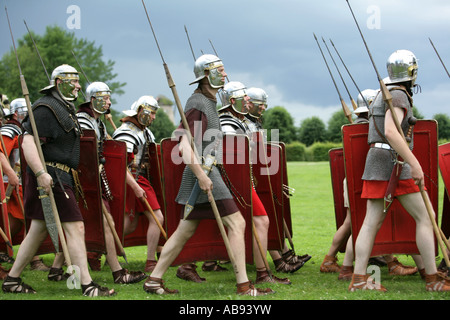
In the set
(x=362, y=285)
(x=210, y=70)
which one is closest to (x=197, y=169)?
(x=210, y=70)

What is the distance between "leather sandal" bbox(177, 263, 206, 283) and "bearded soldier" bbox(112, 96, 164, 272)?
627mm

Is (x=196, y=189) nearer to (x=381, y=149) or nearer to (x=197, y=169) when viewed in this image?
(x=197, y=169)

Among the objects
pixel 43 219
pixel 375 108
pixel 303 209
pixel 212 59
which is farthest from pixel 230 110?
pixel 303 209

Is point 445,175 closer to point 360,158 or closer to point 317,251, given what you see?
point 360,158

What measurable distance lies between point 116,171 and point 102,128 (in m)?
0.48

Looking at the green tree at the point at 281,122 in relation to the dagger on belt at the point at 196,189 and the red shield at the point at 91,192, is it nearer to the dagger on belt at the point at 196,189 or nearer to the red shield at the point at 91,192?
the red shield at the point at 91,192

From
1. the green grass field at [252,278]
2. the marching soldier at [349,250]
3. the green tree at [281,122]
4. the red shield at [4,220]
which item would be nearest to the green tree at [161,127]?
the green tree at [281,122]

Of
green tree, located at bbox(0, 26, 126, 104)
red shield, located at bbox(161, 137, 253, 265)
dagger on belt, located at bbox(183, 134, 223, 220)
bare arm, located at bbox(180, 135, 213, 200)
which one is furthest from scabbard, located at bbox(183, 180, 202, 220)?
green tree, located at bbox(0, 26, 126, 104)

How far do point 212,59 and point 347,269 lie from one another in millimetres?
2386

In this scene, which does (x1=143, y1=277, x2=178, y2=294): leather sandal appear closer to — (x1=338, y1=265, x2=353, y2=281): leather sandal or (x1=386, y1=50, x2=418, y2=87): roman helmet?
(x1=338, y1=265, x2=353, y2=281): leather sandal

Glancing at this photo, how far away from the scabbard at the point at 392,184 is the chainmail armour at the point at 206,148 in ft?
4.16

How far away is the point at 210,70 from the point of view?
564 cm

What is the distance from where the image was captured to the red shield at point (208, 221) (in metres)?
5.89

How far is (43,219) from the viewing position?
5.62 meters
